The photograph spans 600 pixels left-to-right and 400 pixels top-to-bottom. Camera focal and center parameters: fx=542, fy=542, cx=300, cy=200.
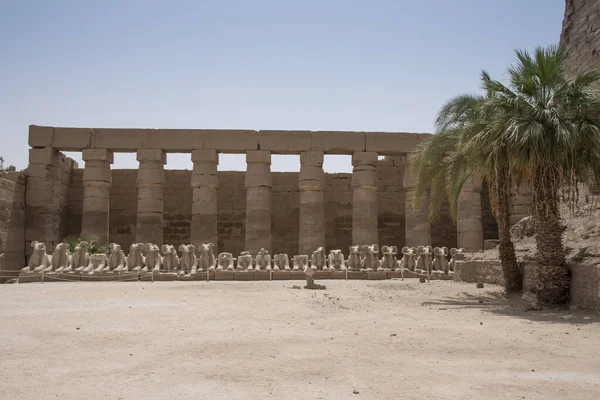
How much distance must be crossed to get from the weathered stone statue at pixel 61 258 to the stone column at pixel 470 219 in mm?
12233

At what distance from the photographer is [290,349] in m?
5.79

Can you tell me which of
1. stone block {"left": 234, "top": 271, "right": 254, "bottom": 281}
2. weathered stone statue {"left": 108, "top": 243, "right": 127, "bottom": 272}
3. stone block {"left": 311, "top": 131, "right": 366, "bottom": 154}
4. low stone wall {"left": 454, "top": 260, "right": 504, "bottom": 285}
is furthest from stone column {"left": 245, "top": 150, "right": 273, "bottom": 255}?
low stone wall {"left": 454, "top": 260, "right": 504, "bottom": 285}

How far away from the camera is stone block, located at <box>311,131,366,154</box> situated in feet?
60.4

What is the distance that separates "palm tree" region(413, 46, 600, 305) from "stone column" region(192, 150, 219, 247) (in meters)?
10.4

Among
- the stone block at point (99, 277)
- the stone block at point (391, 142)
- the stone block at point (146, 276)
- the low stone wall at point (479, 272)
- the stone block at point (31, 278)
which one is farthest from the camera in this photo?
the stone block at point (391, 142)

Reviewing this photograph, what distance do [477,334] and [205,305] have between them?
177 inches

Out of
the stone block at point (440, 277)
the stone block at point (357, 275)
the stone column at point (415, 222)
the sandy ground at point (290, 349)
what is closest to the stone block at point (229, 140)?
the stone column at point (415, 222)

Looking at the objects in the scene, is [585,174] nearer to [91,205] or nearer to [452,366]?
[452,366]

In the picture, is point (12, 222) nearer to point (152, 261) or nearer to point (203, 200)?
point (152, 261)

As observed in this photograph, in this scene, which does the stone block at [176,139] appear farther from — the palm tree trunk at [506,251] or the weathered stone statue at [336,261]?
the palm tree trunk at [506,251]

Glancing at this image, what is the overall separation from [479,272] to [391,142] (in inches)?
261

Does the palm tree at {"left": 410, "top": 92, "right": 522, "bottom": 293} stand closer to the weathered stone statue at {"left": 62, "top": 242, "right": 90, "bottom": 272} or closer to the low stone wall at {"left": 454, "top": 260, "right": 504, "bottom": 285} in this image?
the low stone wall at {"left": 454, "top": 260, "right": 504, "bottom": 285}

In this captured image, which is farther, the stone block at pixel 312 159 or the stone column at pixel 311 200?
the stone block at pixel 312 159

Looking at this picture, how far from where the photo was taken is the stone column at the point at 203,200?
1817cm
